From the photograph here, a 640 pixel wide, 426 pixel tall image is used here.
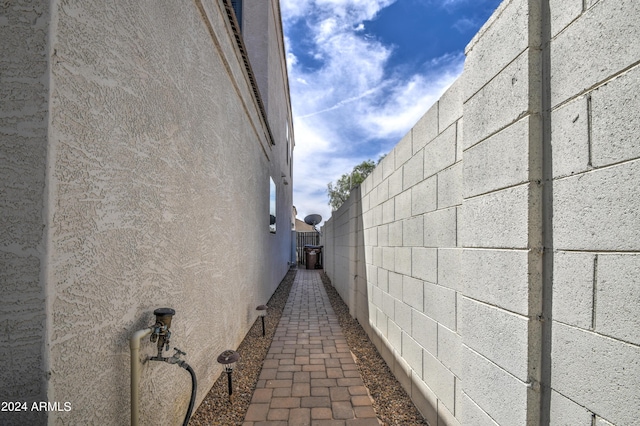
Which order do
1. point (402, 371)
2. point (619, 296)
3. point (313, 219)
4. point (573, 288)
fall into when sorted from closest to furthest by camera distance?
point (619, 296) < point (573, 288) < point (402, 371) < point (313, 219)

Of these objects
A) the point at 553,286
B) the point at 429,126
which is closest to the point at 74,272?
the point at 553,286

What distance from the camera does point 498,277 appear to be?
1259 mm

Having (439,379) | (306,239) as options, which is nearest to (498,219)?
(439,379)

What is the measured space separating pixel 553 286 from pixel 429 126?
1439 millimetres

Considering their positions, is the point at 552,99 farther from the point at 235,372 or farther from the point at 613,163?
the point at 235,372

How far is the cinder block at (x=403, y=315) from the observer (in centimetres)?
251

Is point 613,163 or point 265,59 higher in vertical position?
point 265,59

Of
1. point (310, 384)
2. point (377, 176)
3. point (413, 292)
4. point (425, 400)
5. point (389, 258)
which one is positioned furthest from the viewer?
point (377, 176)

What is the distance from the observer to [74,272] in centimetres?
102

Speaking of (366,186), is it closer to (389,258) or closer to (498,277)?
(389,258)

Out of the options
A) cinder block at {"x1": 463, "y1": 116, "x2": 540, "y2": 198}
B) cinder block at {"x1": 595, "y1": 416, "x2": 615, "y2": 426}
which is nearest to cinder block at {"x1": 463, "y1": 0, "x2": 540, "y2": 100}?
cinder block at {"x1": 463, "y1": 116, "x2": 540, "y2": 198}

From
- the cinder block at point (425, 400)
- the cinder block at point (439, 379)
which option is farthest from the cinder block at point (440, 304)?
the cinder block at point (425, 400)

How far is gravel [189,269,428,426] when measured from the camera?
2.18 metres

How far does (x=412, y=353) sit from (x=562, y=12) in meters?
2.33
